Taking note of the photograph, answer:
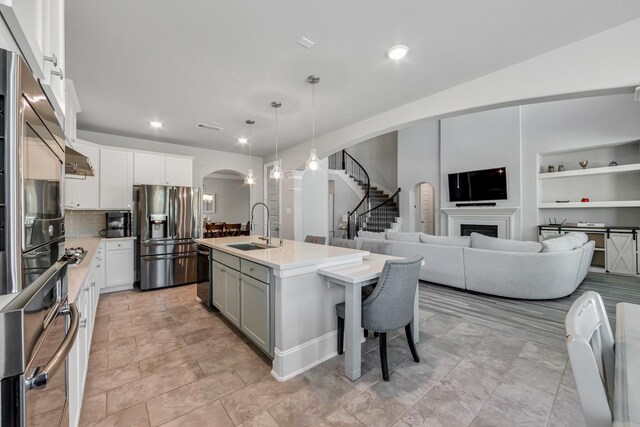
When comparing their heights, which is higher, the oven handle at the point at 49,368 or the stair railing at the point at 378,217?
the stair railing at the point at 378,217

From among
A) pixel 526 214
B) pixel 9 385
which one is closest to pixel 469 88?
pixel 9 385

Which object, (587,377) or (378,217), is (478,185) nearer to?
(378,217)

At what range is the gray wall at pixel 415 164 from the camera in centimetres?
785

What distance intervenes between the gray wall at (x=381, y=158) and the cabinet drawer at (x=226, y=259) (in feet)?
24.7

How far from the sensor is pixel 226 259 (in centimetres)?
305

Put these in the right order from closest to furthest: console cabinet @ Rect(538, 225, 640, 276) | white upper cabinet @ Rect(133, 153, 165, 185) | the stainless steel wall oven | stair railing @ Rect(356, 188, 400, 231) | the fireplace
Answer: the stainless steel wall oven
white upper cabinet @ Rect(133, 153, 165, 185)
console cabinet @ Rect(538, 225, 640, 276)
the fireplace
stair railing @ Rect(356, 188, 400, 231)

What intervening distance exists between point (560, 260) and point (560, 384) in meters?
2.27

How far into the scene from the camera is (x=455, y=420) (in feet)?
5.68

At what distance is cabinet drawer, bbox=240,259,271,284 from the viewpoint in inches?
89.9

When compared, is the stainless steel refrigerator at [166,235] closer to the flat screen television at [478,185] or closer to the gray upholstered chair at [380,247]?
the gray upholstered chair at [380,247]

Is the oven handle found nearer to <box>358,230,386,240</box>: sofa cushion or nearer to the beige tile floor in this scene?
the beige tile floor

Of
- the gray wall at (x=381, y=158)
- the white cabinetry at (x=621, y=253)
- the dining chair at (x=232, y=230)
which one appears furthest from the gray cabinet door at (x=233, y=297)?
the gray wall at (x=381, y=158)

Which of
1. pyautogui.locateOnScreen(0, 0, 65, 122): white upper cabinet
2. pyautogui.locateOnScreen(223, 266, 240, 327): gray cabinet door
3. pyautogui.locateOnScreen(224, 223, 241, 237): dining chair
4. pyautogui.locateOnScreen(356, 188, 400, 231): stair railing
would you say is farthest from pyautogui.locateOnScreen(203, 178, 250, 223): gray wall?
pyautogui.locateOnScreen(0, 0, 65, 122): white upper cabinet

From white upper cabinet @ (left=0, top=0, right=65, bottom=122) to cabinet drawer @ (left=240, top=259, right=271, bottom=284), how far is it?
5.28 ft
